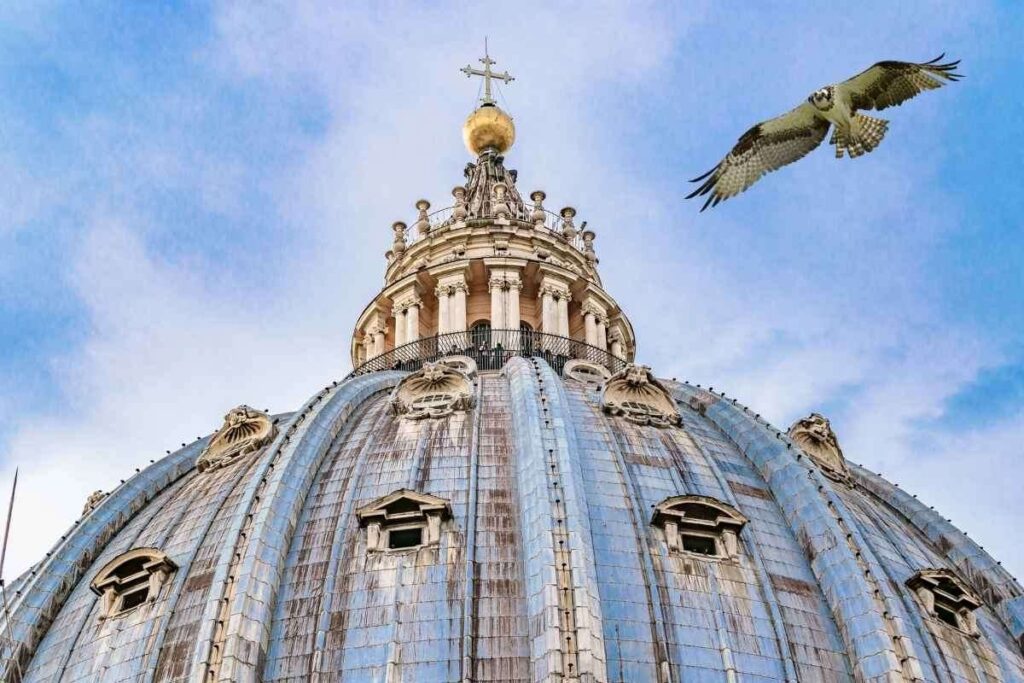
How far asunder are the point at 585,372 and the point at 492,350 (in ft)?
10.2

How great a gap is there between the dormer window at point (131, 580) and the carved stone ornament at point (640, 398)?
42.3 feet

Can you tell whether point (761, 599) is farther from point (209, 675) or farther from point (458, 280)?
point (458, 280)

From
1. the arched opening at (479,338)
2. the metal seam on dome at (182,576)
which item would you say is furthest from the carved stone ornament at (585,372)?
the metal seam on dome at (182,576)

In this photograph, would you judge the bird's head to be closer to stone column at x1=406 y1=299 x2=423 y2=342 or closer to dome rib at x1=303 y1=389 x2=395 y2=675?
dome rib at x1=303 y1=389 x2=395 y2=675

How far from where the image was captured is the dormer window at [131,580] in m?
31.6

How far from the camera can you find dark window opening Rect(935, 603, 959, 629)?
32.1 m

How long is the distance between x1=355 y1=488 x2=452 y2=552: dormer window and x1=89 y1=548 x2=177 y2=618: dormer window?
4649 mm

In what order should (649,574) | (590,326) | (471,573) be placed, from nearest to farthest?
1. (471,573)
2. (649,574)
3. (590,326)

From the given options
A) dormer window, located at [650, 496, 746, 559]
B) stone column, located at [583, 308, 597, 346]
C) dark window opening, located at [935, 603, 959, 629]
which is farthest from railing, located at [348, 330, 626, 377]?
dark window opening, located at [935, 603, 959, 629]

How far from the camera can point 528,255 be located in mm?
51906

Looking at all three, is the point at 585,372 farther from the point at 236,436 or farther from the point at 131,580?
the point at 131,580

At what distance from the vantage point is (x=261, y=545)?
30.0 meters

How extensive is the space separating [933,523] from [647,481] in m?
11.7

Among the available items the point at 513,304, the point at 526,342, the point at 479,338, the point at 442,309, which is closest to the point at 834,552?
the point at 526,342
